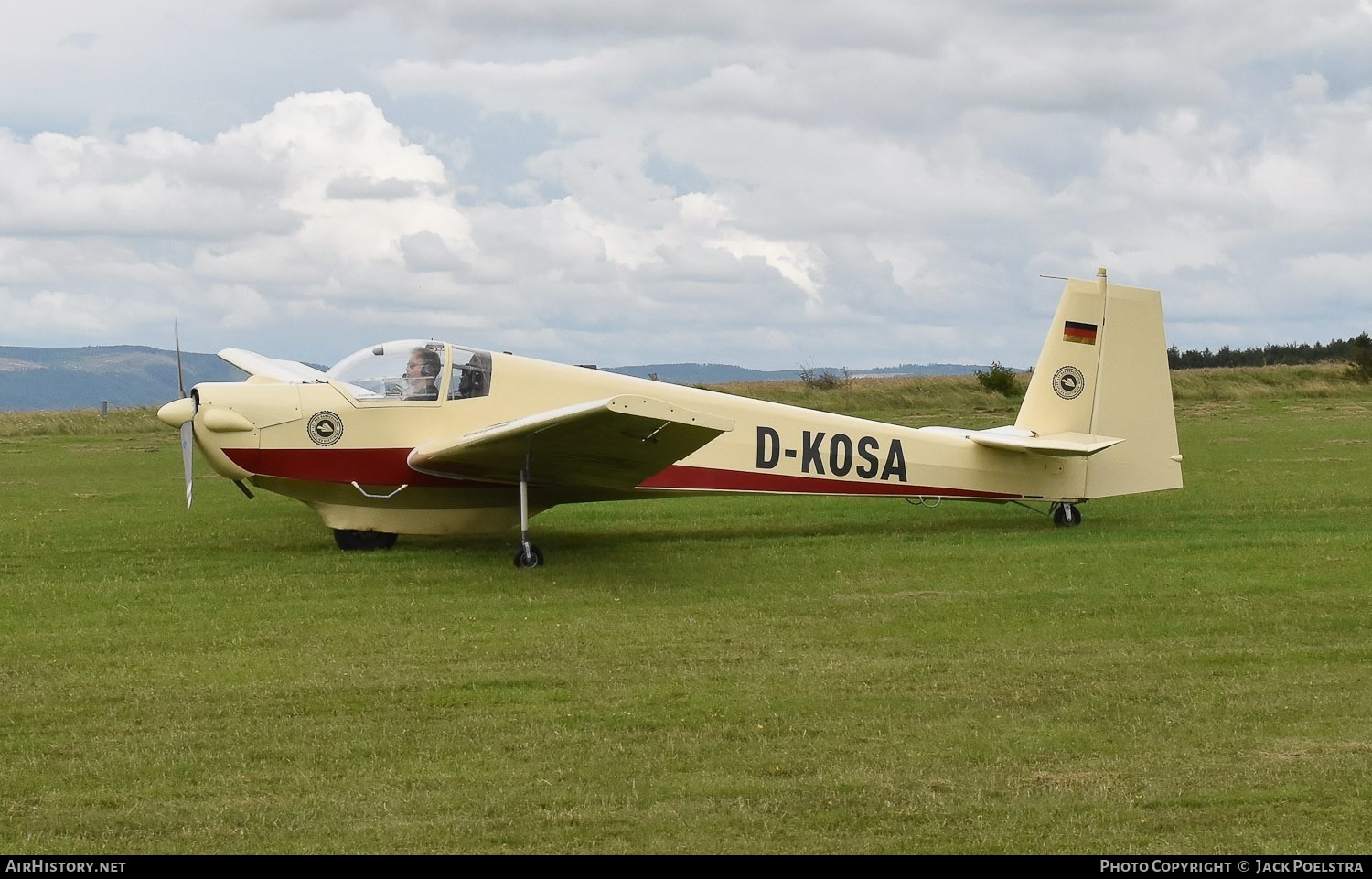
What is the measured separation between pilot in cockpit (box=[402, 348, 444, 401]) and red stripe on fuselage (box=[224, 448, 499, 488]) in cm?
57

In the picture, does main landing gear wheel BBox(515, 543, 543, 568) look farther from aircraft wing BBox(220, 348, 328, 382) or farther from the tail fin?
the tail fin

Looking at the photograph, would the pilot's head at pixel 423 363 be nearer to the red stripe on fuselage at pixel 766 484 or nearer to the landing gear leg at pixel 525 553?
the landing gear leg at pixel 525 553

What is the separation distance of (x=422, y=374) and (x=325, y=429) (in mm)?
1056

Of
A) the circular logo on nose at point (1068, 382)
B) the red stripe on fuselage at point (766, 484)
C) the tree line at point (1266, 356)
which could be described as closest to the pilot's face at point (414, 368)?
the red stripe on fuselage at point (766, 484)

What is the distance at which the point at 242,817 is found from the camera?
5.25 metres

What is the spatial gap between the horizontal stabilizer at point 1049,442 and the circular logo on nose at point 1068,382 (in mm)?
414

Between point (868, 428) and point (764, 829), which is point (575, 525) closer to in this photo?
point (868, 428)

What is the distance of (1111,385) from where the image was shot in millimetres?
14406

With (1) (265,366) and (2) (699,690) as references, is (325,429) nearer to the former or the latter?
(1) (265,366)

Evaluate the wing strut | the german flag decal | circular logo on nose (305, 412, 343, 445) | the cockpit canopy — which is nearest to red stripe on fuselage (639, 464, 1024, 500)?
the wing strut

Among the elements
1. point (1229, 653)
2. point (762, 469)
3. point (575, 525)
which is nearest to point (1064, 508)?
point (762, 469)

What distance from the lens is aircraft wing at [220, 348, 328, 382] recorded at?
52.2 ft

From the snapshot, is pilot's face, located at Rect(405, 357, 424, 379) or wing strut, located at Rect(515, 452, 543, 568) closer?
wing strut, located at Rect(515, 452, 543, 568)

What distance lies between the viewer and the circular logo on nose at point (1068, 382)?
14422mm
